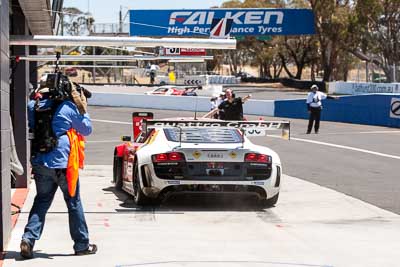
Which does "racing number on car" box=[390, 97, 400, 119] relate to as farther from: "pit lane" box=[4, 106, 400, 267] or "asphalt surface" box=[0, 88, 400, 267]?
"pit lane" box=[4, 106, 400, 267]

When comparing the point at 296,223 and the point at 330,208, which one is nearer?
the point at 296,223

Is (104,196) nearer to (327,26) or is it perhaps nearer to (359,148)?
(359,148)

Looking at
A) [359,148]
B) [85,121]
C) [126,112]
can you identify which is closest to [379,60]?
[126,112]

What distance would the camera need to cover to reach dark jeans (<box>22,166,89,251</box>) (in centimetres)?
732

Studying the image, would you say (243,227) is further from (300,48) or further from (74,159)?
(300,48)

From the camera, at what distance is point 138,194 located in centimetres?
1093

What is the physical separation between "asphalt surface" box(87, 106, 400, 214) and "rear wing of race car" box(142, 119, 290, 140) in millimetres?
1920

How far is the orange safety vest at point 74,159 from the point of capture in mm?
7316

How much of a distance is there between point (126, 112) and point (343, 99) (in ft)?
37.8

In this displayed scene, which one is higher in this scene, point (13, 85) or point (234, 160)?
point (13, 85)

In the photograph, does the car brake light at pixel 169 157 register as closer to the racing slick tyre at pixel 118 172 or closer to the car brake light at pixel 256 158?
the car brake light at pixel 256 158

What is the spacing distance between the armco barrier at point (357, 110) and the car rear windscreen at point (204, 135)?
1975 cm

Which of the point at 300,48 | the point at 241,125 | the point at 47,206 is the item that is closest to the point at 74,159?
the point at 47,206

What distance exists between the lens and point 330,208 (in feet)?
37.3
